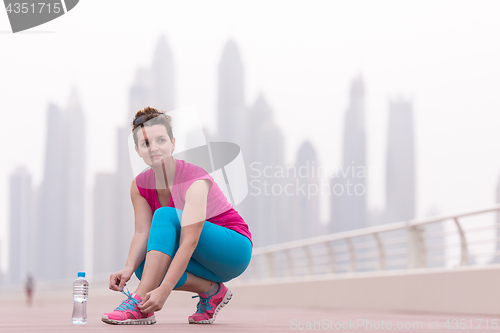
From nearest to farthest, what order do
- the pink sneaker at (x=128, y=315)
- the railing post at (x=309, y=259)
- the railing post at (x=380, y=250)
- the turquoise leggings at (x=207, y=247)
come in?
the pink sneaker at (x=128, y=315), the turquoise leggings at (x=207, y=247), the railing post at (x=380, y=250), the railing post at (x=309, y=259)

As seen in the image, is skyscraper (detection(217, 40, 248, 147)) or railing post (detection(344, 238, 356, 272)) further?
skyscraper (detection(217, 40, 248, 147))

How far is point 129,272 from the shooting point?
2750 mm

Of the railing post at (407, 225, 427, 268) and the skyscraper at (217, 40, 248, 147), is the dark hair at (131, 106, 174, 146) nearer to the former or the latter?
the railing post at (407, 225, 427, 268)

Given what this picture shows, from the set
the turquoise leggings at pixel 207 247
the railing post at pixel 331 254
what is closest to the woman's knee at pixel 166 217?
the turquoise leggings at pixel 207 247

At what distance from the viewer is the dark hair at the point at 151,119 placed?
281cm

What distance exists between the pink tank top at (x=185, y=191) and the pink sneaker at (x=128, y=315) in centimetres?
44

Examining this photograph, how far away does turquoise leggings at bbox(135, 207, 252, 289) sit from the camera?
8.61ft

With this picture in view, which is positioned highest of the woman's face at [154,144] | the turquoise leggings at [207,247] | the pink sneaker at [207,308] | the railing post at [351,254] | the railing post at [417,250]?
the woman's face at [154,144]

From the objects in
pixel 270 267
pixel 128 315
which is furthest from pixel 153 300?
pixel 270 267

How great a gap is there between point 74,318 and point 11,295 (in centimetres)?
2402

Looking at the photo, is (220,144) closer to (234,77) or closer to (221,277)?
(221,277)

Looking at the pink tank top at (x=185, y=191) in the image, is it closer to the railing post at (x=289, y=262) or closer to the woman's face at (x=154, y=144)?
the woman's face at (x=154, y=144)

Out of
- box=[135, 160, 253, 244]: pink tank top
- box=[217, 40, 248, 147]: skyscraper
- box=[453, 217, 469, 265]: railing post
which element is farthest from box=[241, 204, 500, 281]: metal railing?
box=[217, 40, 248, 147]: skyscraper

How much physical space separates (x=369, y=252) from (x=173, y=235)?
17.5 feet
